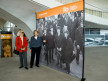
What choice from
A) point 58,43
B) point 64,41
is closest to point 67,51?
point 64,41

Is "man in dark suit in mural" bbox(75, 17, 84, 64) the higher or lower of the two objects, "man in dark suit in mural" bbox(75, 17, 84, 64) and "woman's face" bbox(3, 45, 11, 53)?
the higher

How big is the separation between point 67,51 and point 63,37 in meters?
0.52

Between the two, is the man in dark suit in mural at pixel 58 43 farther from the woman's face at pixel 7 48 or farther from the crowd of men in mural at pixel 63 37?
the woman's face at pixel 7 48

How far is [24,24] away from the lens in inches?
229

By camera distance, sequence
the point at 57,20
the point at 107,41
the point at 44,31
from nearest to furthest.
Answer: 1. the point at 57,20
2. the point at 44,31
3. the point at 107,41

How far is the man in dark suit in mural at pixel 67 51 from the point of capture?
154 inches

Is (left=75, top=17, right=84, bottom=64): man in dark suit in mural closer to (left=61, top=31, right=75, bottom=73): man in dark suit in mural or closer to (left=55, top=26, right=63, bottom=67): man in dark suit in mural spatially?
(left=61, top=31, right=75, bottom=73): man in dark suit in mural

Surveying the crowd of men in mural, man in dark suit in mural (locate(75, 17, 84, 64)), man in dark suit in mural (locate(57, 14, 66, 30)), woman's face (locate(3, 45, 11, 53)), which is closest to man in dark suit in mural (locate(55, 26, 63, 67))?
the crowd of men in mural

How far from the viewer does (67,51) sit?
13.3 feet

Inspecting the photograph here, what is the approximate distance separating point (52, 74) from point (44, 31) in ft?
6.18

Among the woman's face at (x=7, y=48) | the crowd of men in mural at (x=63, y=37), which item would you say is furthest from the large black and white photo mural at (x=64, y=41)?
the woman's face at (x=7, y=48)

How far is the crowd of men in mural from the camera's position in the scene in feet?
12.0

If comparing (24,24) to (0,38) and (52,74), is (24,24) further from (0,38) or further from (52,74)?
(52,74)

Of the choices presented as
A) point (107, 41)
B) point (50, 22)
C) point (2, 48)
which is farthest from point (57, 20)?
point (107, 41)
